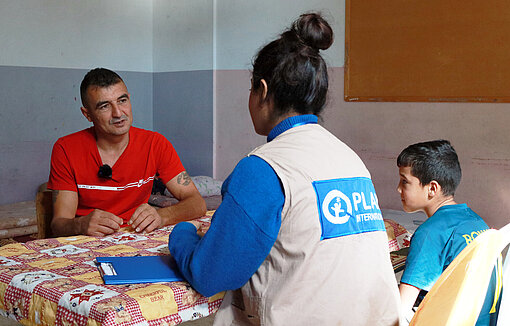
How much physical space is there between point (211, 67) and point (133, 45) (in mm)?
921

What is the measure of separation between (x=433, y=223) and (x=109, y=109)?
166 cm

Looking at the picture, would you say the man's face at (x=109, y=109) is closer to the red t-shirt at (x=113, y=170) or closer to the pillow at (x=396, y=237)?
the red t-shirt at (x=113, y=170)

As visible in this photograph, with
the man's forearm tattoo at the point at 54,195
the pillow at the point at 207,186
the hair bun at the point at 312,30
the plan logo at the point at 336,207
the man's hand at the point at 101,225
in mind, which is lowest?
the pillow at the point at 207,186

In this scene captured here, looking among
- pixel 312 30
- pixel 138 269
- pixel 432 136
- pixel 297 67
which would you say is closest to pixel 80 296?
pixel 138 269

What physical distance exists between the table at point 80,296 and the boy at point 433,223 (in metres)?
0.80

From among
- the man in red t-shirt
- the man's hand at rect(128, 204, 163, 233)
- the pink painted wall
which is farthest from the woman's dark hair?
the pink painted wall

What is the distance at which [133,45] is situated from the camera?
20.3 ft

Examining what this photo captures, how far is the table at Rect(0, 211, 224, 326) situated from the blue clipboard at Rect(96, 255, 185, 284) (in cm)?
2

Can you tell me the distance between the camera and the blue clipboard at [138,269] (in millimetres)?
1707

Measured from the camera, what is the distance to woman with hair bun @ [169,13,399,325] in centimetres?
150

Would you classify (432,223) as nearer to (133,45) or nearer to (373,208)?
(373,208)

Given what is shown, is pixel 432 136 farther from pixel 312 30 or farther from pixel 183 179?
pixel 312 30

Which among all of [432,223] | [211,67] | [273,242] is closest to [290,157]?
[273,242]

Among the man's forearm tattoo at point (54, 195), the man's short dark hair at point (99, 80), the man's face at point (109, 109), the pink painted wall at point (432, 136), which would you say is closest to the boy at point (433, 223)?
the man's face at point (109, 109)
